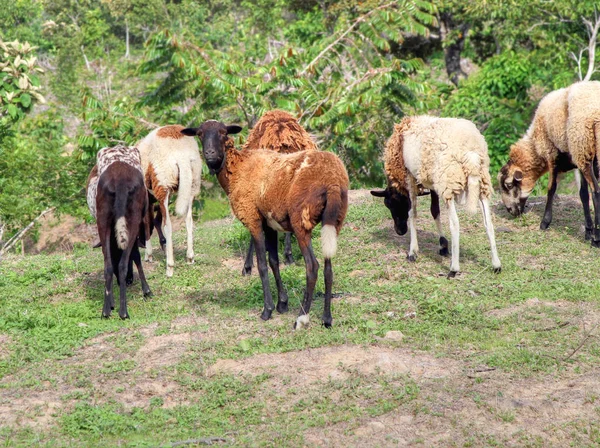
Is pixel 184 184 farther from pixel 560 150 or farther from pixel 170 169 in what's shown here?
pixel 560 150

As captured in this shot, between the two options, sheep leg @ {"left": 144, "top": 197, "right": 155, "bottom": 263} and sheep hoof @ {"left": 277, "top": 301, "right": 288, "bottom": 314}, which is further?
sheep leg @ {"left": 144, "top": 197, "right": 155, "bottom": 263}

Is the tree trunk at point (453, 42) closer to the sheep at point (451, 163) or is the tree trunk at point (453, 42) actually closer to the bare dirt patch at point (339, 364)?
the sheep at point (451, 163)

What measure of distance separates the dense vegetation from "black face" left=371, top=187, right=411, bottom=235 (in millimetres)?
4112

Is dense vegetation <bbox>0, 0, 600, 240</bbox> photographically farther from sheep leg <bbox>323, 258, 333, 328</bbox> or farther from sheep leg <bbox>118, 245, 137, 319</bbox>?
sheep leg <bbox>323, 258, 333, 328</bbox>

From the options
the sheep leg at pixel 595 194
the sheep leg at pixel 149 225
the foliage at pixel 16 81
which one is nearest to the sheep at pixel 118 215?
the sheep leg at pixel 149 225

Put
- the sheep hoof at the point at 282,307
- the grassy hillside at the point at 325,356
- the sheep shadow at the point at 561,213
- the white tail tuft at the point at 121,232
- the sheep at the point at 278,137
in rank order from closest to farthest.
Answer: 1. the grassy hillside at the point at 325,356
2. the sheep hoof at the point at 282,307
3. the white tail tuft at the point at 121,232
4. the sheep at the point at 278,137
5. the sheep shadow at the point at 561,213

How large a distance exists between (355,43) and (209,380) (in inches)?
447

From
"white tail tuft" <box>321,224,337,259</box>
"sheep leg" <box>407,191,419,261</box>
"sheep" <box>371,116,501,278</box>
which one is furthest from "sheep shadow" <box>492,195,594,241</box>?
"white tail tuft" <box>321,224,337,259</box>

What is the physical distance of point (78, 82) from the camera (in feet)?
106

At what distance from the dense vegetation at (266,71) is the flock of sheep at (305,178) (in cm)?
339

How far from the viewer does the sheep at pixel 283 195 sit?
344 inches

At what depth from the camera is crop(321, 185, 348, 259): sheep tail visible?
27.7ft

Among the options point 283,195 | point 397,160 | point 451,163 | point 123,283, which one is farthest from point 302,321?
point 397,160

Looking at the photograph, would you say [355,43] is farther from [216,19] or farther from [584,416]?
[216,19]
